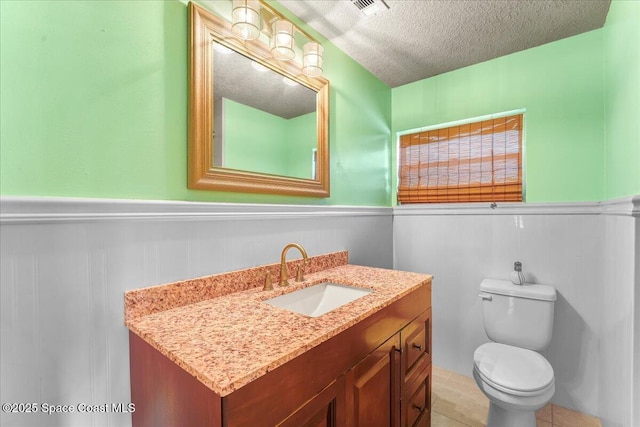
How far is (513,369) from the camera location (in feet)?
4.94

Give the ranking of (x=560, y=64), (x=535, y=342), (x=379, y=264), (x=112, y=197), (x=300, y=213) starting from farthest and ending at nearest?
(x=379, y=264)
(x=560, y=64)
(x=535, y=342)
(x=300, y=213)
(x=112, y=197)

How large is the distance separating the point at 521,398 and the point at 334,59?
222 centimetres

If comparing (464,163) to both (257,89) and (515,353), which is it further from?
(257,89)

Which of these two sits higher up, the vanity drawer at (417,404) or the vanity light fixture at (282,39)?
the vanity light fixture at (282,39)

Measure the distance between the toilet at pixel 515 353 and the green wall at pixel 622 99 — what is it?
773 mm

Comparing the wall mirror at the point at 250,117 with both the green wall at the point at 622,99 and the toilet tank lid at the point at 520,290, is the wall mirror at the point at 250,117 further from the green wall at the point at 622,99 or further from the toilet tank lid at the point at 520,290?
the green wall at the point at 622,99

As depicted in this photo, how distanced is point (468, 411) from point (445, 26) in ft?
8.01

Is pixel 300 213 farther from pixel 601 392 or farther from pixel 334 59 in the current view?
pixel 601 392

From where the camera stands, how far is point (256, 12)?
1.28m

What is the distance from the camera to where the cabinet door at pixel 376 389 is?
0.96 m

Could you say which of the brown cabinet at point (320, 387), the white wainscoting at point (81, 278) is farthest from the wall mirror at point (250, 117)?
the brown cabinet at point (320, 387)

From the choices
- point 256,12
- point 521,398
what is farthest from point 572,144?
point 256,12

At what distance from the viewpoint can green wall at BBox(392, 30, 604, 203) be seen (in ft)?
5.78

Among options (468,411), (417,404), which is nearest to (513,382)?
(417,404)
